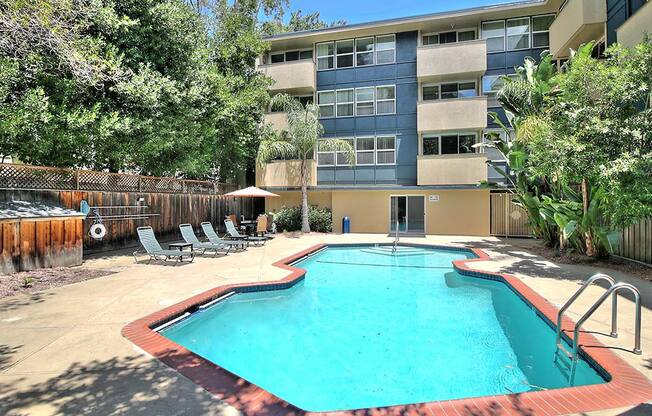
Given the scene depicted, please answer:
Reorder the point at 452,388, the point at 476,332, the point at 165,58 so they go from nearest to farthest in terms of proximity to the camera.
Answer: the point at 452,388 → the point at 476,332 → the point at 165,58

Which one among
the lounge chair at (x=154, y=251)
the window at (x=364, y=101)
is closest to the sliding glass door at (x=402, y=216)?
the window at (x=364, y=101)

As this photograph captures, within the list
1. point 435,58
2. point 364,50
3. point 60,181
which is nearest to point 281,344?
point 60,181

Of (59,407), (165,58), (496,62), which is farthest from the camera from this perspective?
(496,62)

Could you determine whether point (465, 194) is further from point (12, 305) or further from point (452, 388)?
point (12, 305)

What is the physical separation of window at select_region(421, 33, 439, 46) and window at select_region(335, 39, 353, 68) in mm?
4318

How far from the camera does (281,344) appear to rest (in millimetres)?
6336

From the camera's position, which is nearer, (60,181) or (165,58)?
(60,181)

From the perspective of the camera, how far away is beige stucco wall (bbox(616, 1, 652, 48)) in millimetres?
10055

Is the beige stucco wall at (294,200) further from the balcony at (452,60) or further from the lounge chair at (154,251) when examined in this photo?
the lounge chair at (154,251)

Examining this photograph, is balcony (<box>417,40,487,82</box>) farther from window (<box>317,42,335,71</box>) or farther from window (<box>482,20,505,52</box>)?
window (<box>317,42,335,71</box>)

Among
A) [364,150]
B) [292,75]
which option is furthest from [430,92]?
[292,75]

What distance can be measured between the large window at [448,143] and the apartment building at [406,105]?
6 centimetres

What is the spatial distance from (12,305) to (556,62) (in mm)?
24037

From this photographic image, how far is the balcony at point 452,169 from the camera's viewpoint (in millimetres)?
19297
